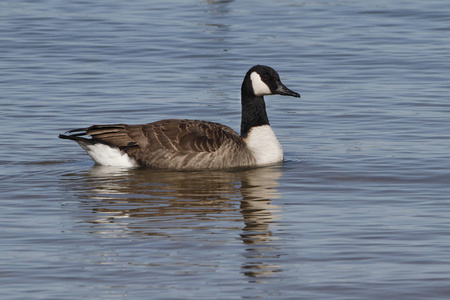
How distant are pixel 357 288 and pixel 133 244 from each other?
233cm

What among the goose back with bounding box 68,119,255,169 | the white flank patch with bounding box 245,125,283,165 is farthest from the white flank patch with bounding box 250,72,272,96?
the goose back with bounding box 68,119,255,169

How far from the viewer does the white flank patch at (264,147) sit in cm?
1355

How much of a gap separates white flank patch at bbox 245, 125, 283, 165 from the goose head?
2.03ft

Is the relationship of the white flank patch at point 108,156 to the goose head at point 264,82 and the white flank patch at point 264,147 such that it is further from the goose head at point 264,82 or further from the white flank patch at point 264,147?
the goose head at point 264,82

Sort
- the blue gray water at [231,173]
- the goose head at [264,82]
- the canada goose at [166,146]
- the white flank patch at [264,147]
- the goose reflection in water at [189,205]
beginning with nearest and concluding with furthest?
the blue gray water at [231,173] < the goose reflection in water at [189,205] < the canada goose at [166,146] < the white flank patch at [264,147] < the goose head at [264,82]

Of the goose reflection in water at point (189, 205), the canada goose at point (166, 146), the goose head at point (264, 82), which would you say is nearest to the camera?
the goose reflection in water at point (189, 205)

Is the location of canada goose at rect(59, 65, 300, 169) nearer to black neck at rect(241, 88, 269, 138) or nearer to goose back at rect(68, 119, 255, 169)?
goose back at rect(68, 119, 255, 169)

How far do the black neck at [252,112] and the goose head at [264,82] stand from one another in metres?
0.11

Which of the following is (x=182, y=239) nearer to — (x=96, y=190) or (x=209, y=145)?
(x=96, y=190)

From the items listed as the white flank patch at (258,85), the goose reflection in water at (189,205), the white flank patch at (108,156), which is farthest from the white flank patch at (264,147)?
the white flank patch at (108,156)

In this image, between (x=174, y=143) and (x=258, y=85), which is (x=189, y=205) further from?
(x=258, y=85)

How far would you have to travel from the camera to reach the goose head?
1396 cm

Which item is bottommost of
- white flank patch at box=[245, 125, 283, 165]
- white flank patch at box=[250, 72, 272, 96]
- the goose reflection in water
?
the goose reflection in water

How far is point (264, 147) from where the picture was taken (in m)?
13.6
